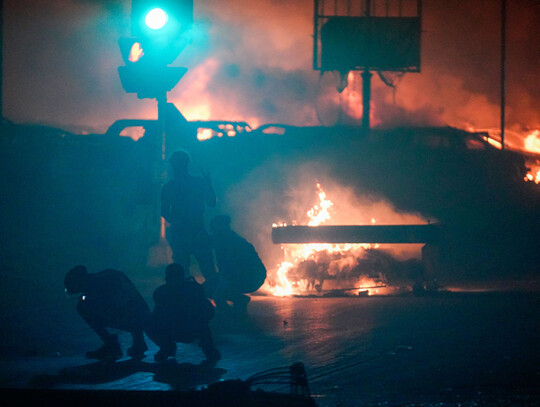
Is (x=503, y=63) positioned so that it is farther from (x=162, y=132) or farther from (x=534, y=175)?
(x=162, y=132)

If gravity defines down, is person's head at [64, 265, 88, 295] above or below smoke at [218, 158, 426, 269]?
below

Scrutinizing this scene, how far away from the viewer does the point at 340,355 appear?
5.25 meters

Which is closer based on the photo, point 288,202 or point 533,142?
point 288,202

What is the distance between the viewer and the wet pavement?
4.11 metres

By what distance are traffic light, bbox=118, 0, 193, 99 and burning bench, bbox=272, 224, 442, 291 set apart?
5.60 metres


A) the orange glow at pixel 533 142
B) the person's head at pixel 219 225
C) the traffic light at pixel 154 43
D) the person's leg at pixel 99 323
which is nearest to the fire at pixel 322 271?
the person's head at pixel 219 225

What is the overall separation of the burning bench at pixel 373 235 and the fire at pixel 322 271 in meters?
0.60

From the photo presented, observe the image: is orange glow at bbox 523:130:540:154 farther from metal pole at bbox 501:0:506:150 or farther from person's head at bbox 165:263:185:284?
person's head at bbox 165:263:185:284

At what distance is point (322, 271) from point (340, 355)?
6.81 meters

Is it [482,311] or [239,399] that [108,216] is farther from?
[239,399]

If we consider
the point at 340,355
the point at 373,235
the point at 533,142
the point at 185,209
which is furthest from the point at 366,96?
the point at 340,355

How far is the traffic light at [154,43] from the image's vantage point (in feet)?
20.3

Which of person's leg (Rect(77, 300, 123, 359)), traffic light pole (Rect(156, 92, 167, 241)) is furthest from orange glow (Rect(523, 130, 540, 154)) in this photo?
person's leg (Rect(77, 300, 123, 359))

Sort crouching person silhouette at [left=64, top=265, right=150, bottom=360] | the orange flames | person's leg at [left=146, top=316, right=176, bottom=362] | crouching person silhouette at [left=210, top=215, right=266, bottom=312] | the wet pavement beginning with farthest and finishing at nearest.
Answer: the orange flames < crouching person silhouette at [left=210, top=215, right=266, bottom=312] < crouching person silhouette at [left=64, top=265, right=150, bottom=360] < person's leg at [left=146, top=316, right=176, bottom=362] < the wet pavement
